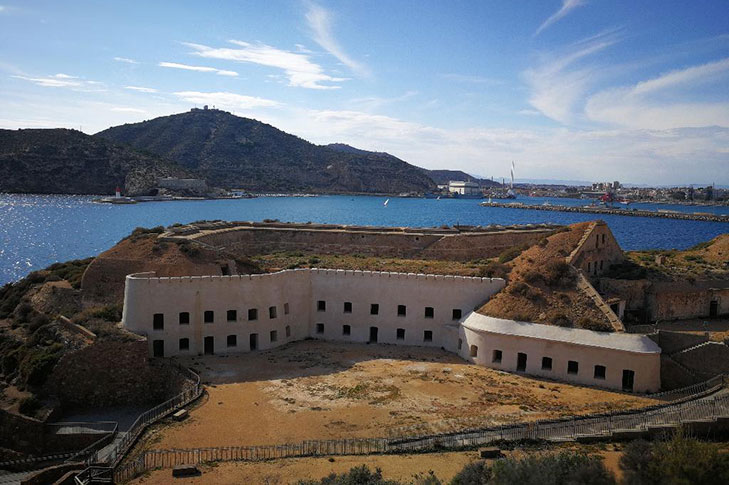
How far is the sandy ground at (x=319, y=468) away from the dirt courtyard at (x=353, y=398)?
246 cm

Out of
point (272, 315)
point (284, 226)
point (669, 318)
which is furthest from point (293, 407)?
point (284, 226)

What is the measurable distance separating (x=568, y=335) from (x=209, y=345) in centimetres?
1936

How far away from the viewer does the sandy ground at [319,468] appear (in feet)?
55.3

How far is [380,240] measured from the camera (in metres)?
53.2

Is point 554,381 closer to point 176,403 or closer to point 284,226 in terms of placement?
point 176,403

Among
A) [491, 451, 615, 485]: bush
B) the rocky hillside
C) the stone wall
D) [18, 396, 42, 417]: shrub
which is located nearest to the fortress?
[18, 396, 42, 417]: shrub

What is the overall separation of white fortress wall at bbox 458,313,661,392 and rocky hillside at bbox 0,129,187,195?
132m

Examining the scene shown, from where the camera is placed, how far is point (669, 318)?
38875mm

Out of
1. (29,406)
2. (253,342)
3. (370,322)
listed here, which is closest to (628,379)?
(370,322)

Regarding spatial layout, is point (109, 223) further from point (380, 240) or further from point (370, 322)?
point (370, 322)

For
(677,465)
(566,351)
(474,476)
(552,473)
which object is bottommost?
(566,351)

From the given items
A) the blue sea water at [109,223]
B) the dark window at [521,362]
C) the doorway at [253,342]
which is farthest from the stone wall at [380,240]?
the blue sea water at [109,223]

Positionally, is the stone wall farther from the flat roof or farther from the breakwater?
the breakwater

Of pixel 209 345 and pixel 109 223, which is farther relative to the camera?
pixel 109 223
